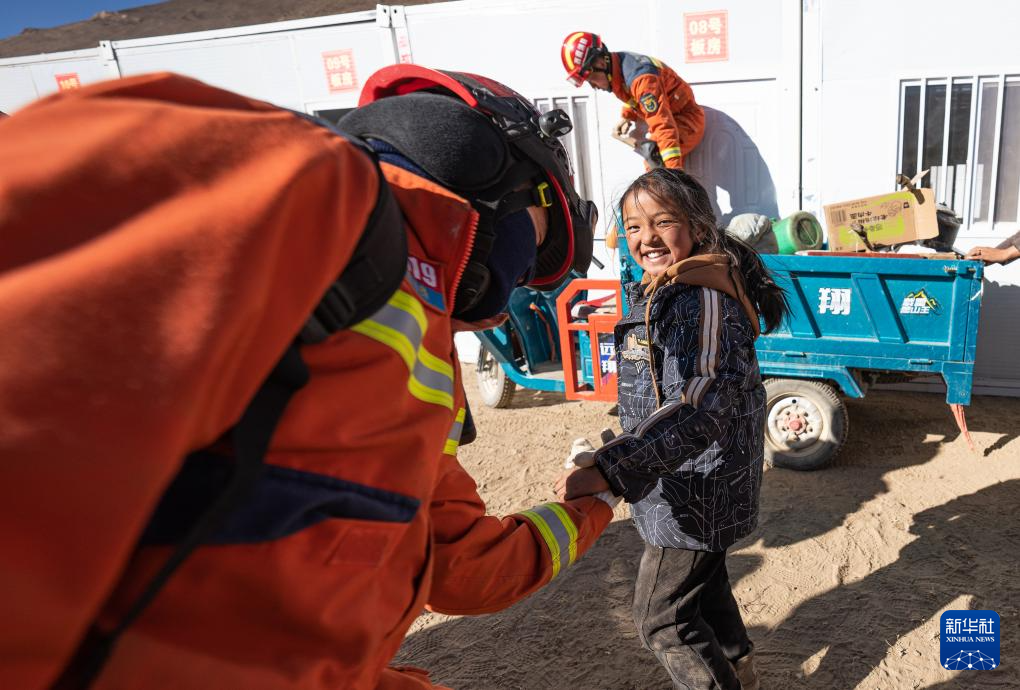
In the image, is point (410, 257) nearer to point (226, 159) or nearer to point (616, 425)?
point (226, 159)

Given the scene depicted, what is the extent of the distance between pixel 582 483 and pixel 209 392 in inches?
55.2

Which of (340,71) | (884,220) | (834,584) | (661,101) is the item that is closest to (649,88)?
(661,101)

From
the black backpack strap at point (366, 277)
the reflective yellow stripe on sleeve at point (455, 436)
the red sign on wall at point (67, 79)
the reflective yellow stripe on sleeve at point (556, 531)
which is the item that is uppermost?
the red sign on wall at point (67, 79)

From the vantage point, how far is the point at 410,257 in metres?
0.88

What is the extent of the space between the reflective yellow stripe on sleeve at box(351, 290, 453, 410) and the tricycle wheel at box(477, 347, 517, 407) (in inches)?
198

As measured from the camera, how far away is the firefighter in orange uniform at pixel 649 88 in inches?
202

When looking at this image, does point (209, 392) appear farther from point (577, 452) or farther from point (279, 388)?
point (577, 452)

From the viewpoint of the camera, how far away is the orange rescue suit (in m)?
5.13

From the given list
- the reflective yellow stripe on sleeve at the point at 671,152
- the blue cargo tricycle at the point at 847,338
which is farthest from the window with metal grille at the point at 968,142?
the reflective yellow stripe on sleeve at the point at 671,152

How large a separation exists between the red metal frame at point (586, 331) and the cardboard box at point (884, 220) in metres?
1.50

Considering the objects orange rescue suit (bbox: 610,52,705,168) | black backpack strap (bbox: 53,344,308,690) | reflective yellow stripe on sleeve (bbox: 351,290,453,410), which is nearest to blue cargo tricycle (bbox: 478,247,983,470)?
orange rescue suit (bbox: 610,52,705,168)

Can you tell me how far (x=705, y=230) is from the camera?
7.27 feet

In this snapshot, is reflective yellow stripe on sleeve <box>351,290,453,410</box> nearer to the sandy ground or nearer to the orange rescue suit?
the sandy ground

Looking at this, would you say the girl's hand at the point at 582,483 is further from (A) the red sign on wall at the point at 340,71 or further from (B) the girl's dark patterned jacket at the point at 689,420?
(A) the red sign on wall at the point at 340,71
